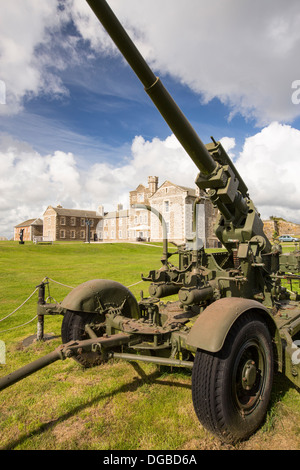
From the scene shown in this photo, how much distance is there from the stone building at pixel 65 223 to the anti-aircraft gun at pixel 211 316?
53400 millimetres

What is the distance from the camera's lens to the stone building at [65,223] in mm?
57906

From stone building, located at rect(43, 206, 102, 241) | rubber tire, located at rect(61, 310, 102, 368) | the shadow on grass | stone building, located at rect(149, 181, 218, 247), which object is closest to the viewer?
the shadow on grass

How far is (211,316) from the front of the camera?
2789 millimetres

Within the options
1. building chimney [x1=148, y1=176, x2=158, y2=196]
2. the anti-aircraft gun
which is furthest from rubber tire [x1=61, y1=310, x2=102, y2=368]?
building chimney [x1=148, y1=176, x2=158, y2=196]

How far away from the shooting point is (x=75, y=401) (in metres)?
3.35

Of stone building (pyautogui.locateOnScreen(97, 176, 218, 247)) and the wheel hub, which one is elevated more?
stone building (pyautogui.locateOnScreen(97, 176, 218, 247))

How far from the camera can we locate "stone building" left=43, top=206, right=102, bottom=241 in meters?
57.9

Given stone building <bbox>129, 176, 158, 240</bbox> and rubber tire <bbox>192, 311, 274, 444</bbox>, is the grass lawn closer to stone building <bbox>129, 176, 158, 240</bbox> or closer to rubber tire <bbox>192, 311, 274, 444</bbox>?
rubber tire <bbox>192, 311, 274, 444</bbox>

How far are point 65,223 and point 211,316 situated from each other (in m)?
59.1

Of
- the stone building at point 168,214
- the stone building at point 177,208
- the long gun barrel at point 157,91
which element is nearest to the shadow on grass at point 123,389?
the long gun barrel at point 157,91

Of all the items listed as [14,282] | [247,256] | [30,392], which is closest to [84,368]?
[30,392]

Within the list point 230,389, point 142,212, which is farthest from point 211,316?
point 142,212
